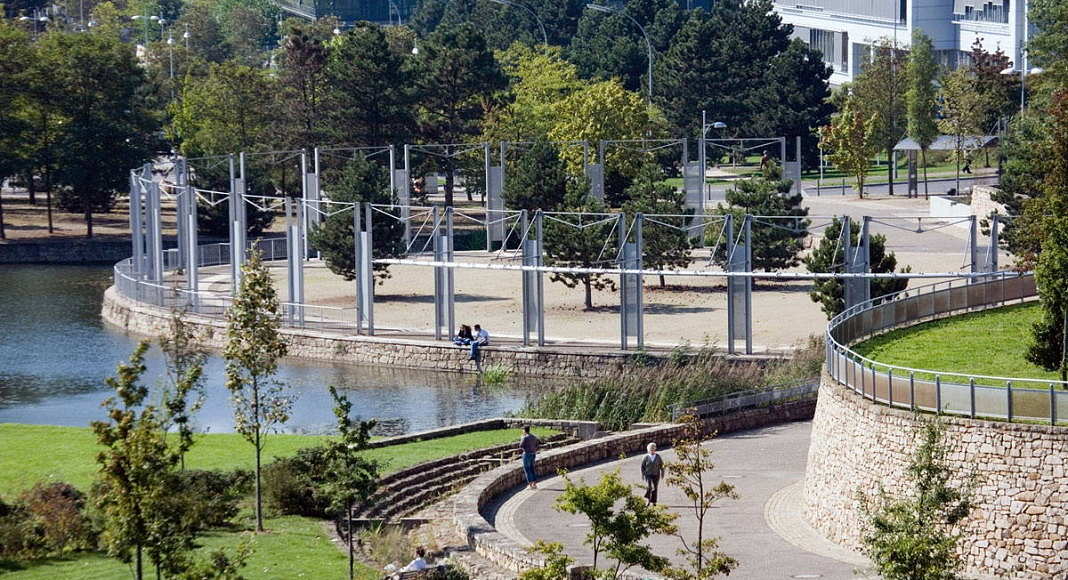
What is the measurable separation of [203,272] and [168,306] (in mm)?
9532

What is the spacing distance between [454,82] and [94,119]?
17427mm

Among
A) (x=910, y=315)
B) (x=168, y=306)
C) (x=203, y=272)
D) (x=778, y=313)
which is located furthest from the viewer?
(x=203, y=272)

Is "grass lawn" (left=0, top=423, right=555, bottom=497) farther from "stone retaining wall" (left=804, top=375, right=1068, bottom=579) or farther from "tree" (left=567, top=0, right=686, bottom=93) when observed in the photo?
"tree" (left=567, top=0, right=686, bottom=93)

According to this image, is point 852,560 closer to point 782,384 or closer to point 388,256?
point 782,384

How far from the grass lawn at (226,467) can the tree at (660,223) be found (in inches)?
923

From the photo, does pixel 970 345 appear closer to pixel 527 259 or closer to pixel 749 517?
pixel 749 517

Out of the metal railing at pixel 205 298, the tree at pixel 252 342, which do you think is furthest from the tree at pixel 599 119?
the tree at pixel 252 342

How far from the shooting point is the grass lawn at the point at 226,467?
3173cm

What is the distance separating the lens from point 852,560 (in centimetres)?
3231

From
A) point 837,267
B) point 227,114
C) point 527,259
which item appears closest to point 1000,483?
point 837,267

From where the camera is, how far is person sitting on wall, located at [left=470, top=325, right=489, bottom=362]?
192 ft

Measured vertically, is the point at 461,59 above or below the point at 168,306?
above

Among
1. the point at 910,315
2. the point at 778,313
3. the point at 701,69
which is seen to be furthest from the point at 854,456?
the point at 701,69

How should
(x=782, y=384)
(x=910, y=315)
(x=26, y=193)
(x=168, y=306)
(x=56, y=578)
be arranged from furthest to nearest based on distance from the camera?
(x=26, y=193) < (x=168, y=306) < (x=782, y=384) < (x=910, y=315) < (x=56, y=578)
